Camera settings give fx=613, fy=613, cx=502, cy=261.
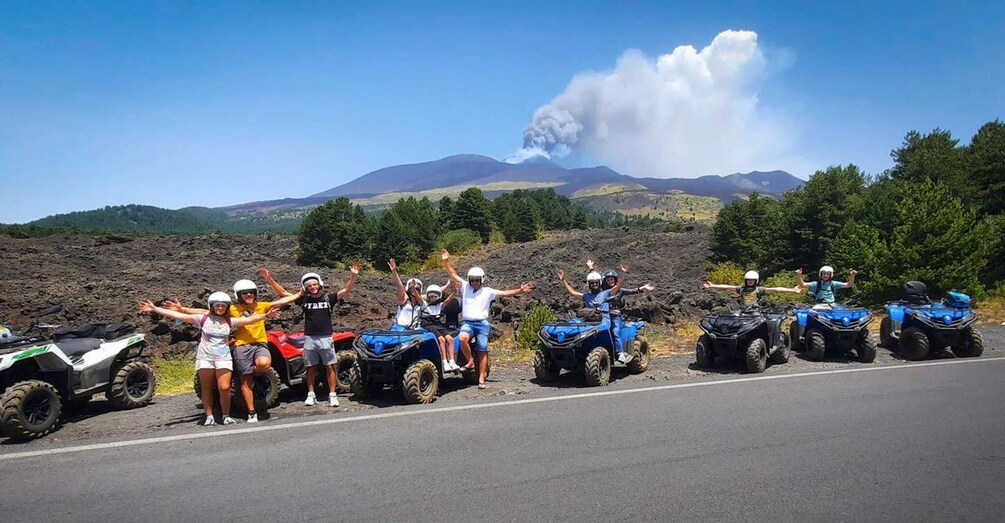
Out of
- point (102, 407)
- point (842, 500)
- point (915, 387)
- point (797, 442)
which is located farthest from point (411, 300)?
point (915, 387)

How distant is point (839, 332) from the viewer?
457 inches

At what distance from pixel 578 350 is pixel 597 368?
412 mm

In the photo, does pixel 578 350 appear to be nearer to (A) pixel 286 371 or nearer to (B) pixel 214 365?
(A) pixel 286 371

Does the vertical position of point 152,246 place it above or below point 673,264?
above

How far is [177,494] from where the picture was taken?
495 cm

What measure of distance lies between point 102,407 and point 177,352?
25.0 ft

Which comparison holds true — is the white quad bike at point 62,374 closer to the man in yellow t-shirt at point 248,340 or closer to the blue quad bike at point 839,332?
the man in yellow t-shirt at point 248,340

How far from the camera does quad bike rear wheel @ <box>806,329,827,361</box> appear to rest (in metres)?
11.8

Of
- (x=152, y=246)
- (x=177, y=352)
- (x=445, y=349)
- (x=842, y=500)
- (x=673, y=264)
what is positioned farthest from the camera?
(x=152, y=246)

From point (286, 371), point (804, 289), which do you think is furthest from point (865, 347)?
point (286, 371)

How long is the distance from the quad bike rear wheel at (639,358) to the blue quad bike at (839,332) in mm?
3607

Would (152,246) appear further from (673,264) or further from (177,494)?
(177,494)

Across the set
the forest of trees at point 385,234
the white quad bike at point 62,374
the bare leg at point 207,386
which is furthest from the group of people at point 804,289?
the forest of trees at point 385,234

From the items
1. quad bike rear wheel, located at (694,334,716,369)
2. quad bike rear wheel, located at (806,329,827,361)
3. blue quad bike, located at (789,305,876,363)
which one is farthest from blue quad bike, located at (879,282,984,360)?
quad bike rear wheel, located at (694,334,716,369)
